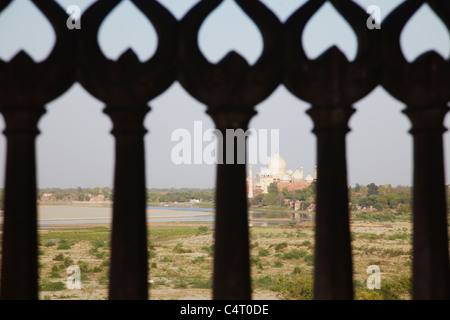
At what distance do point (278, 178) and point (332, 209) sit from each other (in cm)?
12113

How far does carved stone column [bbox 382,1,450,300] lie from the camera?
19.2ft

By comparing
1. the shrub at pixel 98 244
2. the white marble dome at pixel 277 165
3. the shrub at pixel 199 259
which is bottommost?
the shrub at pixel 199 259

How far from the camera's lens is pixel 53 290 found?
62.5 meters

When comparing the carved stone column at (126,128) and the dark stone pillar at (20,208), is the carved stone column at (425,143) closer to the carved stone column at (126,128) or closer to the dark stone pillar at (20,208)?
the carved stone column at (126,128)

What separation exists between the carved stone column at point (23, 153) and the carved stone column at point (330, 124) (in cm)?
268

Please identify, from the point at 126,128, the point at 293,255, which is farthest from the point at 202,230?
the point at 126,128

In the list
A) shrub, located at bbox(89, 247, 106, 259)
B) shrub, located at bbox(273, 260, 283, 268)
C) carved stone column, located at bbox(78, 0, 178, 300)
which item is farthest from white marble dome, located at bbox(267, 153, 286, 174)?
carved stone column, located at bbox(78, 0, 178, 300)

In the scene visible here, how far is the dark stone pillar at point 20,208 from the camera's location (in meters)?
5.40

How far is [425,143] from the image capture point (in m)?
6.00

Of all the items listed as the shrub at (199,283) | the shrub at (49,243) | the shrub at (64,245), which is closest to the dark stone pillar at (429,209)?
the shrub at (199,283)

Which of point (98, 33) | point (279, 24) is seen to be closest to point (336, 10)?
point (279, 24)
